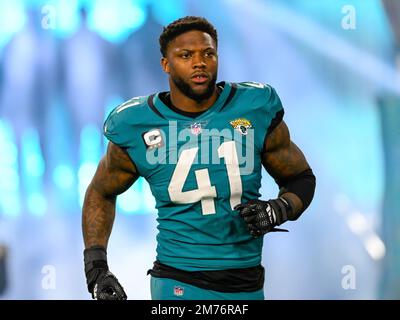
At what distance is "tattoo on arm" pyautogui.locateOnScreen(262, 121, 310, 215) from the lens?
94.6 inches

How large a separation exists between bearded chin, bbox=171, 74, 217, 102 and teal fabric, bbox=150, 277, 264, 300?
0.51 metres

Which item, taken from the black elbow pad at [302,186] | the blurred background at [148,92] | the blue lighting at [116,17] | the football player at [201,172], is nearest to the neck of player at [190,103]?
the football player at [201,172]

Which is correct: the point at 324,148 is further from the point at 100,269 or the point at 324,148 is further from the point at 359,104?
the point at 100,269

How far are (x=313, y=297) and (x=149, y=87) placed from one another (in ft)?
3.93

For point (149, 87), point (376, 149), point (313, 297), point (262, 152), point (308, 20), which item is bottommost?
point (313, 297)

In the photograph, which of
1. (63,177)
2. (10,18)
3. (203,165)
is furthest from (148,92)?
(203,165)

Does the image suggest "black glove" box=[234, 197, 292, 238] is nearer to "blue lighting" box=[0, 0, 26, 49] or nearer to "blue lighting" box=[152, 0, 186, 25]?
"blue lighting" box=[152, 0, 186, 25]

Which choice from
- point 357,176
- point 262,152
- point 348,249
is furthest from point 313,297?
point 262,152

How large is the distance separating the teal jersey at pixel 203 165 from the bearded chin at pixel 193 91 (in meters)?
0.04

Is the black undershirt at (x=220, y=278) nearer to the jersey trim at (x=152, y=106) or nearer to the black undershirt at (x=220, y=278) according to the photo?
the black undershirt at (x=220, y=278)

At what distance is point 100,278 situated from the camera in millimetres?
2305

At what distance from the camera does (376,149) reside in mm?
3820

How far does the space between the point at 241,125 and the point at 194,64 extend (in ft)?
0.69

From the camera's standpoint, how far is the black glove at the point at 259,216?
221 cm
